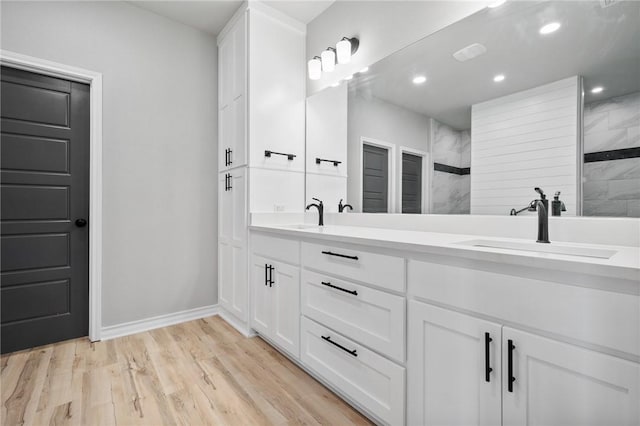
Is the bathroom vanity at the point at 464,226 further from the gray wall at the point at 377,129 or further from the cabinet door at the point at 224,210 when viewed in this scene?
the cabinet door at the point at 224,210

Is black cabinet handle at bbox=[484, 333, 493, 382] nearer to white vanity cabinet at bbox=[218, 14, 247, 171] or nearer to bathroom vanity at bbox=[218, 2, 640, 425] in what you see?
bathroom vanity at bbox=[218, 2, 640, 425]

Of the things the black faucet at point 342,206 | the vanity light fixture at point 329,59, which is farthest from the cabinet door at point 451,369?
the vanity light fixture at point 329,59

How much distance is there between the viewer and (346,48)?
7.44 ft

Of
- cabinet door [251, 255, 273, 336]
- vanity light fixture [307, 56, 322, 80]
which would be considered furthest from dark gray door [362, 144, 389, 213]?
cabinet door [251, 255, 273, 336]

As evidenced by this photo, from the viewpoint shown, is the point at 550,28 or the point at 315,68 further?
the point at 315,68

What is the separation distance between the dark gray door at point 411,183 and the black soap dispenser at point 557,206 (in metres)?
0.69

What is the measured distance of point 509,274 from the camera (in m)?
0.96

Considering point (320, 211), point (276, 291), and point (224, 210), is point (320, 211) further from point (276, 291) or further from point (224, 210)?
point (224, 210)

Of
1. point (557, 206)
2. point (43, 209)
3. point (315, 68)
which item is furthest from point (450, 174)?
point (43, 209)

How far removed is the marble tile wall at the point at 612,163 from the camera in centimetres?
118

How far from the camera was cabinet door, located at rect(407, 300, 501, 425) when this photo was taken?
0.99 metres

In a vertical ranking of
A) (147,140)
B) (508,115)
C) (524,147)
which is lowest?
(524,147)

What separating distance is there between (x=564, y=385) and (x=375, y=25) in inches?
86.9

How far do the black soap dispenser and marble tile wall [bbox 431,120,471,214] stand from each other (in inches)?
15.3
